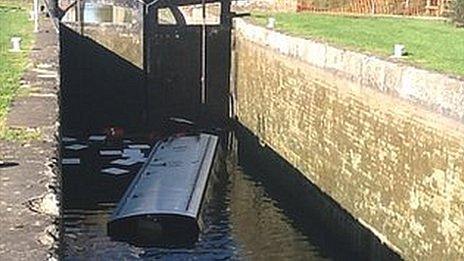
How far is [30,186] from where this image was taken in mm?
6762

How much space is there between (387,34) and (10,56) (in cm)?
744

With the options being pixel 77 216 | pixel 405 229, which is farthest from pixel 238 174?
pixel 405 229

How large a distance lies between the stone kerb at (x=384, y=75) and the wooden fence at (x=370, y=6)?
906 centimetres

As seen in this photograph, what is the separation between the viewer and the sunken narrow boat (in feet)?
42.2

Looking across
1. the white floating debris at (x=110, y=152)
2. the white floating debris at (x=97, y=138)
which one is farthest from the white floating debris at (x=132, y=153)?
the white floating debris at (x=97, y=138)

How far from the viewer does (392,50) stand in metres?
14.5

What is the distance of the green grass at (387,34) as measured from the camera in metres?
13.5

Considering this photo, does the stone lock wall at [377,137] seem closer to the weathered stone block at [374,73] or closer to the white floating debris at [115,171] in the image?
the weathered stone block at [374,73]

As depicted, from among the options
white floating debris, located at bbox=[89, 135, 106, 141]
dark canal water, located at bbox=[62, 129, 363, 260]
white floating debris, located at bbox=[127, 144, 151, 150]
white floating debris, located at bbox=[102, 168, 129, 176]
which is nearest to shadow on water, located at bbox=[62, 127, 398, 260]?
dark canal water, located at bbox=[62, 129, 363, 260]

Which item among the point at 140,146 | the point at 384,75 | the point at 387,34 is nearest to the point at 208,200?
the point at 384,75

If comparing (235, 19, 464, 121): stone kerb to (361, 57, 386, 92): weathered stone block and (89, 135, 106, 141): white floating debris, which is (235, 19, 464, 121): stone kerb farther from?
(89, 135, 106, 141): white floating debris

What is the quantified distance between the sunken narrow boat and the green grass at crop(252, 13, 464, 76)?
3218 millimetres

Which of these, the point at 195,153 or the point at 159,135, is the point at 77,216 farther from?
the point at 159,135

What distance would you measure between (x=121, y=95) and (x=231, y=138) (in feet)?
9.34
